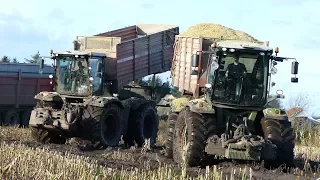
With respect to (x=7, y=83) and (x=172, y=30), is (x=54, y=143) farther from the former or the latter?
(x=7, y=83)

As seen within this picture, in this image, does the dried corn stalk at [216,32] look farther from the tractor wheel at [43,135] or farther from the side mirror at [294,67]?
the tractor wheel at [43,135]

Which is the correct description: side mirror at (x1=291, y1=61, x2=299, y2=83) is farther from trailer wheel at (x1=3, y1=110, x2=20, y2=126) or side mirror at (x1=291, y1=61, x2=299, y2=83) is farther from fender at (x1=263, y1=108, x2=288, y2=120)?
trailer wheel at (x1=3, y1=110, x2=20, y2=126)

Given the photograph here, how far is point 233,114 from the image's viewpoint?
462 inches

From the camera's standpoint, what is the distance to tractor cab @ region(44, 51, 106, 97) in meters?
15.9

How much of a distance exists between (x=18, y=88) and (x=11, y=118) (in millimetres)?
1045

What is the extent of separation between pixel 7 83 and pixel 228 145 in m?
12.9

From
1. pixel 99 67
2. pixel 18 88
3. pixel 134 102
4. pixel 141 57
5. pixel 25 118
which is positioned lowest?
pixel 25 118

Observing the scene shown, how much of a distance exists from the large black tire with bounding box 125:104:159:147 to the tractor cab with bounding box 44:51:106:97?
4.81 ft

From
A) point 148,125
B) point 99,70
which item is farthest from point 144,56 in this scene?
point 99,70

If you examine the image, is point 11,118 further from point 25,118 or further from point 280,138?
point 280,138

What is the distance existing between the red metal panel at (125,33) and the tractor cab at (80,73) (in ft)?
5.32

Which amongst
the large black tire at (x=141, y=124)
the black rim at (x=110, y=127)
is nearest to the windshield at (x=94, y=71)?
the black rim at (x=110, y=127)

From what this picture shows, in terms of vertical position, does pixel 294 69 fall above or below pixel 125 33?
below

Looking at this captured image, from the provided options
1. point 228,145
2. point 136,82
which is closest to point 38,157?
point 228,145
